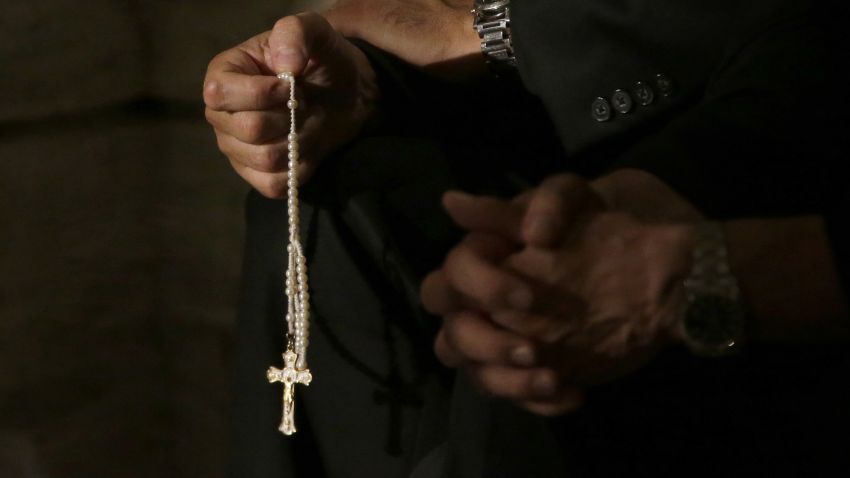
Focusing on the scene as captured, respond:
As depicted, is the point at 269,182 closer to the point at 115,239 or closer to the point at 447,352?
the point at 447,352

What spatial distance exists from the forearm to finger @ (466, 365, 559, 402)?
0.11m

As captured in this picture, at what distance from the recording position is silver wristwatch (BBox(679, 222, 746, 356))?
0.55 meters

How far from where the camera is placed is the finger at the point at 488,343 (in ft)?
1.82

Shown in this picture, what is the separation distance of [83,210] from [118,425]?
0.27 metres

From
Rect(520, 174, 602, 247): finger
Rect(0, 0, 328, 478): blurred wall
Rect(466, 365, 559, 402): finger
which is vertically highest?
Rect(520, 174, 602, 247): finger

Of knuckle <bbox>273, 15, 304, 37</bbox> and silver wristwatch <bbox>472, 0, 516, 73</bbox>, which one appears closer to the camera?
knuckle <bbox>273, 15, 304, 37</bbox>

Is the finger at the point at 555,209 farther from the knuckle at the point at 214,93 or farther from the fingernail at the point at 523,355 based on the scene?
the knuckle at the point at 214,93

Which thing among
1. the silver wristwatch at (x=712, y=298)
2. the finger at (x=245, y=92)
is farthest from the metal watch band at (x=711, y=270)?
the finger at (x=245, y=92)

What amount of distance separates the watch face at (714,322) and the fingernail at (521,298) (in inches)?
3.4

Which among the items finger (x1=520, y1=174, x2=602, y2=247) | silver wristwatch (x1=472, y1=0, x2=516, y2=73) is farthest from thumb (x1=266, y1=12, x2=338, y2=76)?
finger (x1=520, y1=174, x2=602, y2=247)

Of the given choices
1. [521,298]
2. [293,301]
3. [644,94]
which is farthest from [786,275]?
[293,301]

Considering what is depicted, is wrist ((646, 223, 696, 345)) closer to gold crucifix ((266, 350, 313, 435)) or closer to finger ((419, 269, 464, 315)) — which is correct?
finger ((419, 269, 464, 315))

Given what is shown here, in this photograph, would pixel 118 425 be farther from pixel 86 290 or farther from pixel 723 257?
pixel 723 257

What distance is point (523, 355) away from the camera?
1.82 ft
